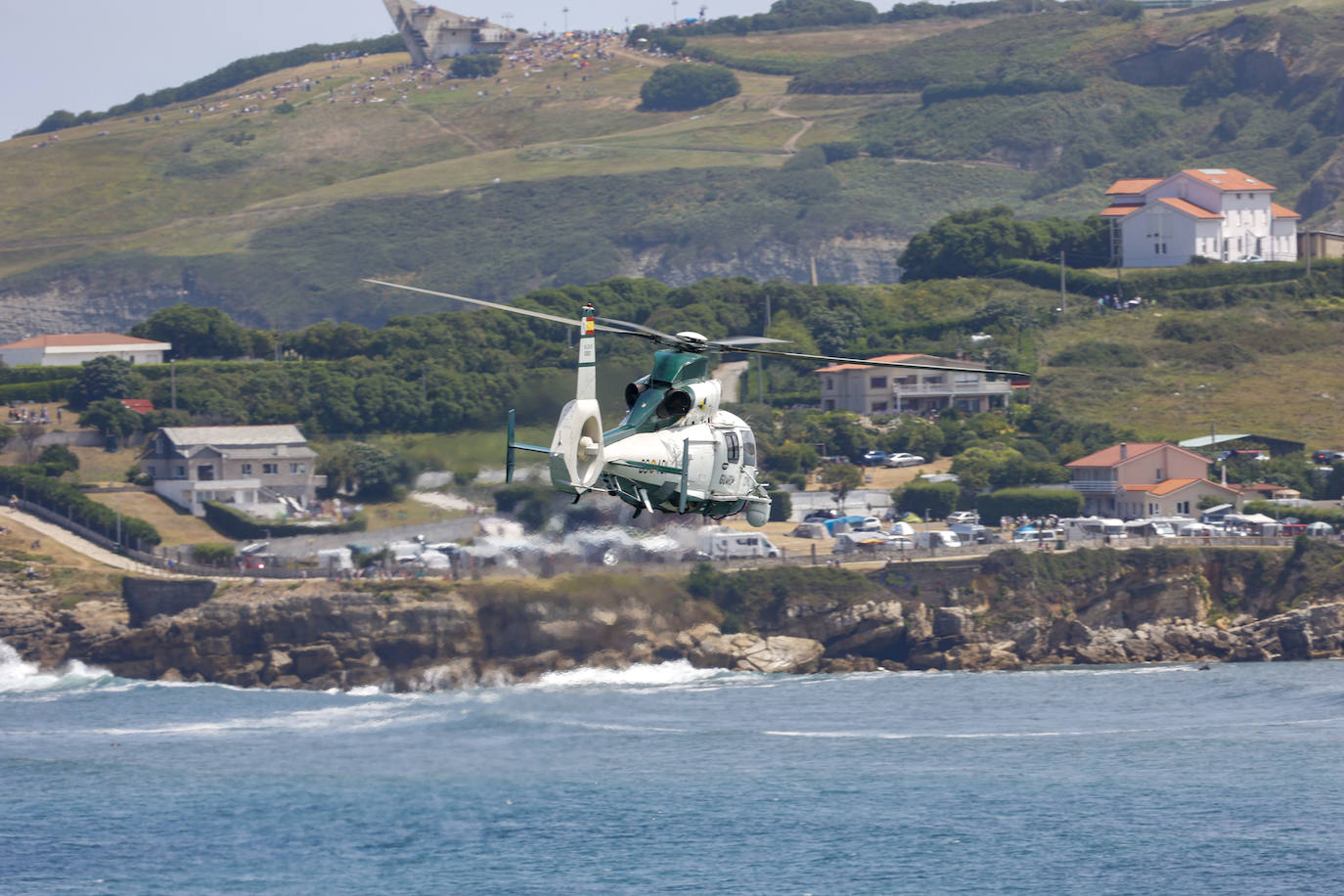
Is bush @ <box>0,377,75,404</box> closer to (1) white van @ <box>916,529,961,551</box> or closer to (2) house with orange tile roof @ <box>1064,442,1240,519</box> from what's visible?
(1) white van @ <box>916,529,961,551</box>

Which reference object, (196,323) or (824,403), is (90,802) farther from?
(196,323)

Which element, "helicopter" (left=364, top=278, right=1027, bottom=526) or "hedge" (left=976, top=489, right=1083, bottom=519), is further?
"hedge" (left=976, top=489, right=1083, bottom=519)

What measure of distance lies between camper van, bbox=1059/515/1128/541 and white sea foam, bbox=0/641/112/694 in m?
39.7

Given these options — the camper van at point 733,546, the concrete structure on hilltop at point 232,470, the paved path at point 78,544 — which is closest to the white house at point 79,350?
the concrete structure on hilltop at point 232,470

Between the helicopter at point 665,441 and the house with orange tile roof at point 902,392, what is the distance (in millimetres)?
78178

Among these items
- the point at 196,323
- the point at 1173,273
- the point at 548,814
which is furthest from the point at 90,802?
the point at 1173,273

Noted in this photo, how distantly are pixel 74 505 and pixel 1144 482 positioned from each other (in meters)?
46.7

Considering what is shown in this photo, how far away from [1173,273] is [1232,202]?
12.4 metres

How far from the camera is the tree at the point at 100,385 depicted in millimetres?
113188

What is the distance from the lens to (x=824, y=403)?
4508 inches

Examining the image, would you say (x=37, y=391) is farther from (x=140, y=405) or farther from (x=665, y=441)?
(x=665, y=441)

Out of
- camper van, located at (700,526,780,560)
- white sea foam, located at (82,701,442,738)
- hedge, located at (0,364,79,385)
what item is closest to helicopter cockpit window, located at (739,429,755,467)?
white sea foam, located at (82,701,442,738)

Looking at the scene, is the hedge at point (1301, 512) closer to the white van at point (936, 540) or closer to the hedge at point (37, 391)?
the white van at point (936, 540)

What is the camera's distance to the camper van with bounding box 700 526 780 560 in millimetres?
84875
